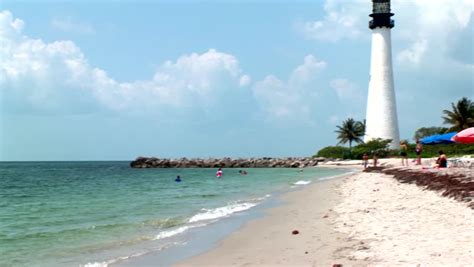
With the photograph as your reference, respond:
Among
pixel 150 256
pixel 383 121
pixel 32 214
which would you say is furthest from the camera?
pixel 383 121

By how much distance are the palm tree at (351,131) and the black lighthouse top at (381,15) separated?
2414cm

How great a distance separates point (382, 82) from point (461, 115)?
10.9 m

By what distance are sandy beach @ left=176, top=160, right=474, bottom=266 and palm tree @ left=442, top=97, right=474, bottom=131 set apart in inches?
2048

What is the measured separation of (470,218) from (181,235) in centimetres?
675

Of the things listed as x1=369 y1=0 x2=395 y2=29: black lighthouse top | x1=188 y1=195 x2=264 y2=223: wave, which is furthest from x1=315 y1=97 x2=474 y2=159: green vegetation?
x1=188 y1=195 x2=264 y2=223: wave

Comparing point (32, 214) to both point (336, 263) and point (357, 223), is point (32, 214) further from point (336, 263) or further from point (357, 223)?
point (336, 263)

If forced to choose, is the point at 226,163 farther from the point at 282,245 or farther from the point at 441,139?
the point at 282,245

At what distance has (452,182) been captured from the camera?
17.2m

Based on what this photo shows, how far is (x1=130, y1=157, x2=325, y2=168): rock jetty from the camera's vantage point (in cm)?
9100

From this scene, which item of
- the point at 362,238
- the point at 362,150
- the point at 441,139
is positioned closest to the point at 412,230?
the point at 362,238

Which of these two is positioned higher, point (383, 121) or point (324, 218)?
point (383, 121)

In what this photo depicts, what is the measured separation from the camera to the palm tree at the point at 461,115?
61.6m

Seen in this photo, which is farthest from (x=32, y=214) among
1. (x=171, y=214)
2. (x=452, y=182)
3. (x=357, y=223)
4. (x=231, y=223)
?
(x=452, y=182)

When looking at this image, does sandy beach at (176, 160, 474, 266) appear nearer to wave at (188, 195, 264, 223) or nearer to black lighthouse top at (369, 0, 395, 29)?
wave at (188, 195, 264, 223)
